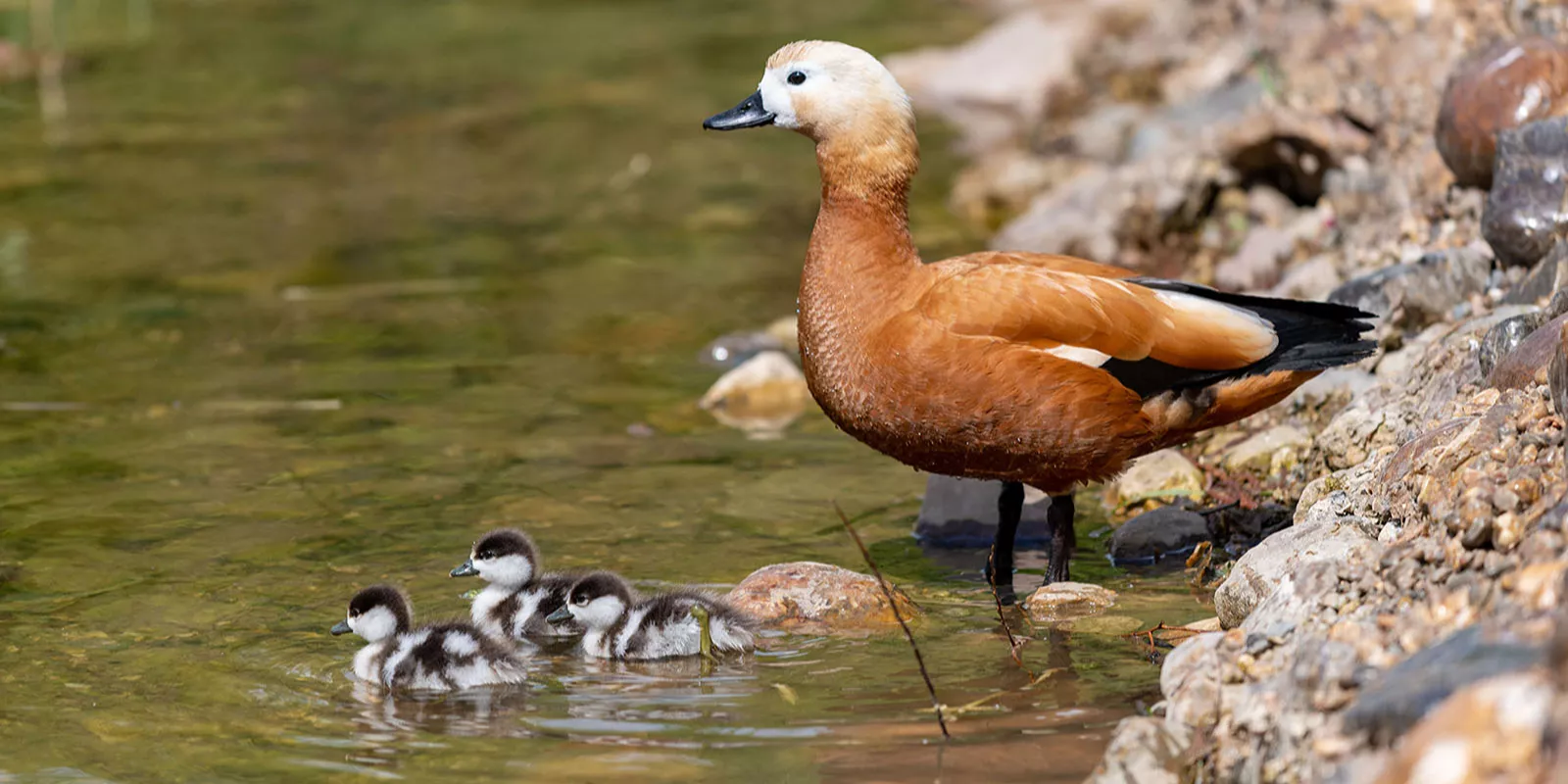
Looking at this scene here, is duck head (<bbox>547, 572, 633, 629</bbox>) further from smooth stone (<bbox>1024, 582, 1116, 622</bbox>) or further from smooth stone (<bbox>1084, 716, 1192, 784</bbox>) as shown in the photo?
smooth stone (<bbox>1084, 716, 1192, 784</bbox>)

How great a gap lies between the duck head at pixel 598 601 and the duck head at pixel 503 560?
397 mm

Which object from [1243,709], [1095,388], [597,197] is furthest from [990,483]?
[597,197]

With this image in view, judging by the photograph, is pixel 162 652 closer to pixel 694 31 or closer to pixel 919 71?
pixel 919 71

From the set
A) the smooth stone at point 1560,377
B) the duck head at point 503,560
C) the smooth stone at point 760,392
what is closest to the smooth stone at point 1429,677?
the smooth stone at point 1560,377

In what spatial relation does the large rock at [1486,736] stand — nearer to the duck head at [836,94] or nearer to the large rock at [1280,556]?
the large rock at [1280,556]

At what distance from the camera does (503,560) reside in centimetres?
686

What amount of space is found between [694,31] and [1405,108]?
414 inches

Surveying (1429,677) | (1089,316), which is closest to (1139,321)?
(1089,316)

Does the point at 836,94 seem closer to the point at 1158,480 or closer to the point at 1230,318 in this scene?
the point at 1230,318

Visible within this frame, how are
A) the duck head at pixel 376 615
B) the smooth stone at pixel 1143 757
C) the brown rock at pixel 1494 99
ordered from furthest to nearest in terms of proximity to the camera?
the brown rock at pixel 1494 99
the duck head at pixel 376 615
the smooth stone at pixel 1143 757

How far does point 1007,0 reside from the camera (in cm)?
2145

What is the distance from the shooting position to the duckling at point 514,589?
6.70 m

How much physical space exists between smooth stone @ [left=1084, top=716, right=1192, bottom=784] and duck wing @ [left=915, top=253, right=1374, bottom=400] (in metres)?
2.04

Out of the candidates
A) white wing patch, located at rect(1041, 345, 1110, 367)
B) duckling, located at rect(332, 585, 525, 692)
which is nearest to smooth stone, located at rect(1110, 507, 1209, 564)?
white wing patch, located at rect(1041, 345, 1110, 367)
